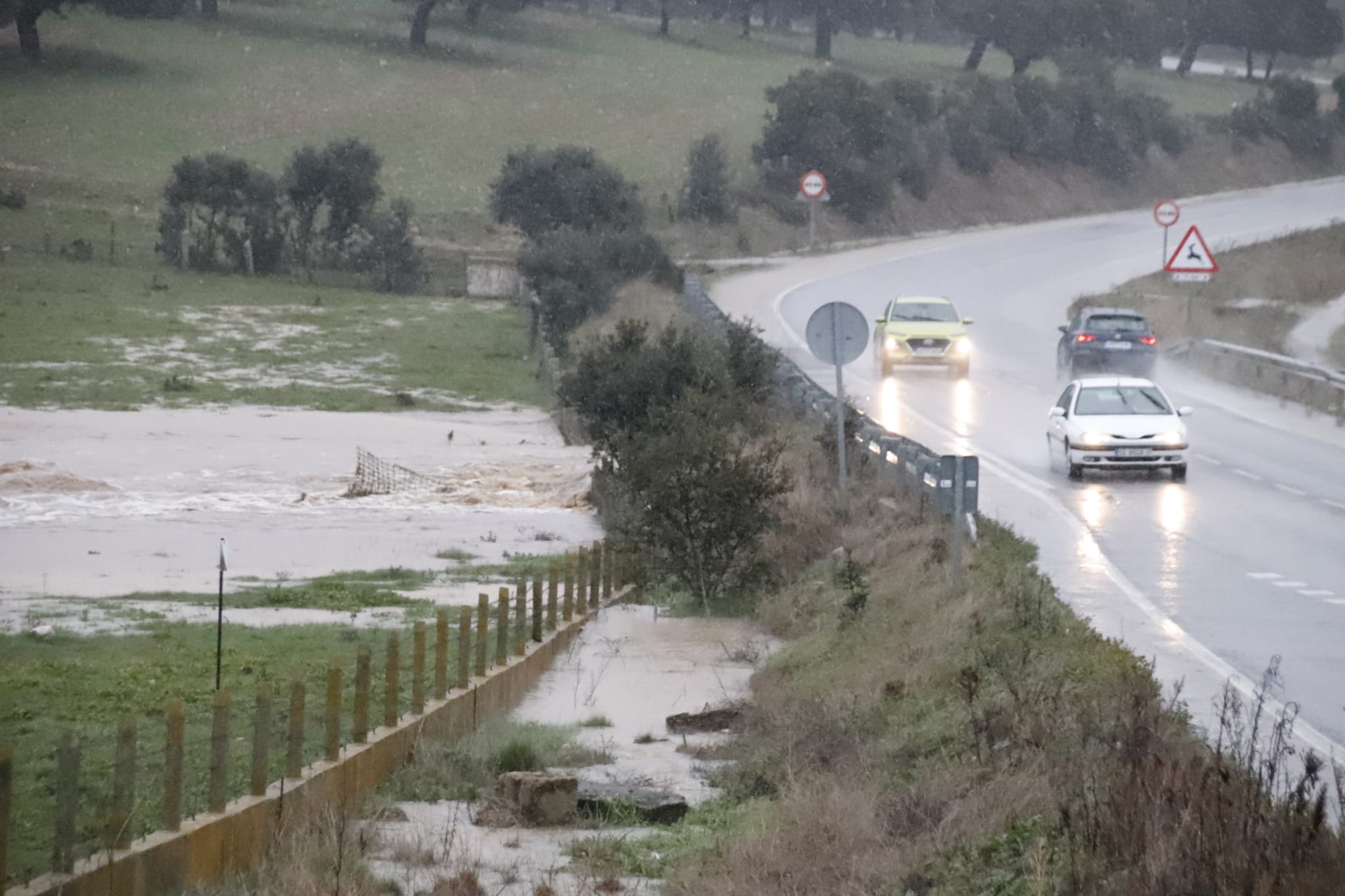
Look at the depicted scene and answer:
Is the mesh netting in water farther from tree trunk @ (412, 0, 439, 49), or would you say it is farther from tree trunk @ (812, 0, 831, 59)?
tree trunk @ (812, 0, 831, 59)

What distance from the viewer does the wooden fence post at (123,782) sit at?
337 inches

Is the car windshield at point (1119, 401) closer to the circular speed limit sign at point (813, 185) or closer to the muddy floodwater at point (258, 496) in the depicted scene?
the muddy floodwater at point (258, 496)

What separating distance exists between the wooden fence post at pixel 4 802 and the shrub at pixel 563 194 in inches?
2302

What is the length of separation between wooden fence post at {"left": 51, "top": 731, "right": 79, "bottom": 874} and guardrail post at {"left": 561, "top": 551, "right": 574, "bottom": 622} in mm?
10000

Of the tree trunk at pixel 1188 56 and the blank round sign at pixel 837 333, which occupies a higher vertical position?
the tree trunk at pixel 1188 56

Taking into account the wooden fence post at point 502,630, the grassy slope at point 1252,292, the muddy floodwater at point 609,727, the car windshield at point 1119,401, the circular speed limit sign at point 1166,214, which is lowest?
the muddy floodwater at point 609,727

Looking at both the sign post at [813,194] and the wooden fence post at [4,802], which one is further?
the sign post at [813,194]

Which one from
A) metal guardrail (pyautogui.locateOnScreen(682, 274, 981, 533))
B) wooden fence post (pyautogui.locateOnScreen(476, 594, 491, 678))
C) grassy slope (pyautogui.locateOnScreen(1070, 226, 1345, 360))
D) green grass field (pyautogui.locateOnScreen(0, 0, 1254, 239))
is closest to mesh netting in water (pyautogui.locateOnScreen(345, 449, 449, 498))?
metal guardrail (pyautogui.locateOnScreen(682, 274, 981, 533))

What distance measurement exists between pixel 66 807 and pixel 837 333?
14.8 metres

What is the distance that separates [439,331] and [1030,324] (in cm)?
1701

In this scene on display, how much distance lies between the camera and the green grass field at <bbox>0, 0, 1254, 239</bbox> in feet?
259

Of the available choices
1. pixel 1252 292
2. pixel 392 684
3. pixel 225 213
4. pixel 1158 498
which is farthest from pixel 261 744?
pixel 225 213

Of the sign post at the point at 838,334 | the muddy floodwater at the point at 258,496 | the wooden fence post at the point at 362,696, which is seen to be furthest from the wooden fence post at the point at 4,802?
the sign post at the point at 838,334

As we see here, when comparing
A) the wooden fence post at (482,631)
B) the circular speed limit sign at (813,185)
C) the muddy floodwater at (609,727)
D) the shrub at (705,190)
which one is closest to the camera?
the muddy floodwater at (609,727)
